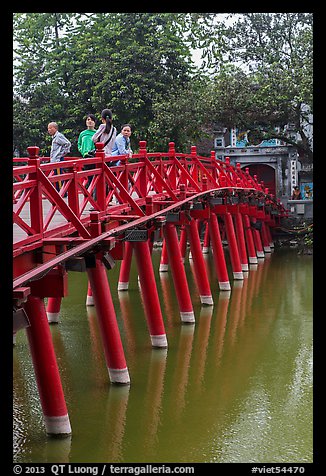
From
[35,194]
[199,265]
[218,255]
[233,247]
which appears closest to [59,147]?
[35,194]

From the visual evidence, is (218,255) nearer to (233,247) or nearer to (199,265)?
(233,247)

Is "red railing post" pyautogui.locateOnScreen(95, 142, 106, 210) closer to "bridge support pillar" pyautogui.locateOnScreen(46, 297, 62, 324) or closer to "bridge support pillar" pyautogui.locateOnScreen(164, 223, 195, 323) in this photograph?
"bridge support pillar" pyautogui.locateOnScreen(164, 223, 195, 323)

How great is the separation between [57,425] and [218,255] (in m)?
10.4

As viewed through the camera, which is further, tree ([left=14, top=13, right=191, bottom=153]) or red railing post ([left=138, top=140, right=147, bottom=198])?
tree ([left=14, top=13, right=191, bottom=153])

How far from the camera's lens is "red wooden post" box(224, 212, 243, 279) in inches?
799

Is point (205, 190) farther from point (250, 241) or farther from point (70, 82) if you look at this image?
point (70, 82)

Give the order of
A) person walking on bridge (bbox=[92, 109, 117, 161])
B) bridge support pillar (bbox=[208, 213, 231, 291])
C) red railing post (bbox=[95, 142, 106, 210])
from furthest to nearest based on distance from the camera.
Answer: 1. bridge support pillar (bbox=[208, 213, 231, 291])
2. person walking on bridge (bbox=[92, 109, 117, 161])
3. red railing post (bbox=[95, 142, 106, 210])

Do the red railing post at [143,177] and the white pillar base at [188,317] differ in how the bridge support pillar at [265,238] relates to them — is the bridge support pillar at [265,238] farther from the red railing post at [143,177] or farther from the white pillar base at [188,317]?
the red railing post at [143,177]

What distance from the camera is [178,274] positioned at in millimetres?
14320

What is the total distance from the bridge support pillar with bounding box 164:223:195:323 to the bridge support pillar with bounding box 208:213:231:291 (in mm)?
3864

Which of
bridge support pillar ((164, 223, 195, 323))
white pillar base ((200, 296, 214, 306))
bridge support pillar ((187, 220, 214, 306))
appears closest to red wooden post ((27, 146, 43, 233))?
bridge support pillar ((164, 223, 195, 323))

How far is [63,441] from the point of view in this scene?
8.53 metres

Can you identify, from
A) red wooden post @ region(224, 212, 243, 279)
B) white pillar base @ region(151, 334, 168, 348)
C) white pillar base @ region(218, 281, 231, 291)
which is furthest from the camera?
red wooden post @ region(224, 212, 243, 279)

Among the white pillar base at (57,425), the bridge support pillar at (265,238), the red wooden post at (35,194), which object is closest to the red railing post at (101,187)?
the red wooden post at (35,194)
